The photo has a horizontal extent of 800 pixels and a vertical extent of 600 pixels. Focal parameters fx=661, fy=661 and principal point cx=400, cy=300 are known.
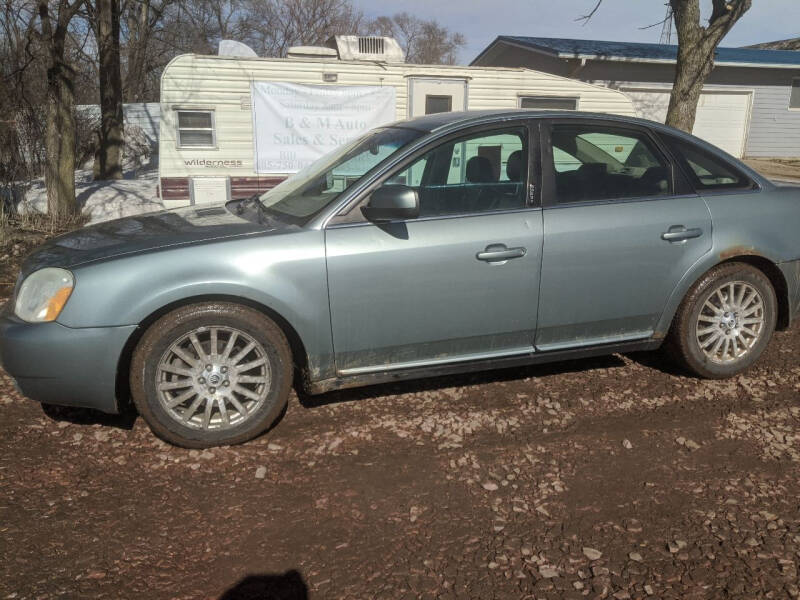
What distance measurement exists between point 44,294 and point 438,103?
8.20 meters

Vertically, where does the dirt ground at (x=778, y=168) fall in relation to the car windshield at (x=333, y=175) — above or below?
below

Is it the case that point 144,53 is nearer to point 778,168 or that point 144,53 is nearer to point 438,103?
point 438,103

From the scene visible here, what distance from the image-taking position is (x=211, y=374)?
339cm

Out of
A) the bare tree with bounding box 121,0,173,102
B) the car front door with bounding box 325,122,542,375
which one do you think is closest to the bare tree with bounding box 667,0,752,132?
the car front door with bounding box 325,122,542,375

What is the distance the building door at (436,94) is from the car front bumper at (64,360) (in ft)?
26.2

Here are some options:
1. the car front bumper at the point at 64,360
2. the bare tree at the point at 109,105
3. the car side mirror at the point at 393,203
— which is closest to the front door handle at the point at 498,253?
the car side mirror at the point at 393,203

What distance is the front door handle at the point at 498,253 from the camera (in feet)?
11.9

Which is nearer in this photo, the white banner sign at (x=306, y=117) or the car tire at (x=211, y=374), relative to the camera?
the car tire at (x=211, y=374)

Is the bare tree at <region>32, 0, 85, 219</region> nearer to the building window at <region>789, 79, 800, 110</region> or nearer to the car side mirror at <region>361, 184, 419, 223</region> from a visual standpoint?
the car side mirror at <region>361, 184, 419, 223</region>

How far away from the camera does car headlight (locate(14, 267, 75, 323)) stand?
3184 millimetres

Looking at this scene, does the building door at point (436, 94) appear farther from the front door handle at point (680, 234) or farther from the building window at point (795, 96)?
the building window at point (795, 96)

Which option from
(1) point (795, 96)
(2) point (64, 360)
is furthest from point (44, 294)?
(1) point (795, 96)

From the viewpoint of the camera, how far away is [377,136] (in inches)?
167

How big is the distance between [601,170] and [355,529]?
2.59m
